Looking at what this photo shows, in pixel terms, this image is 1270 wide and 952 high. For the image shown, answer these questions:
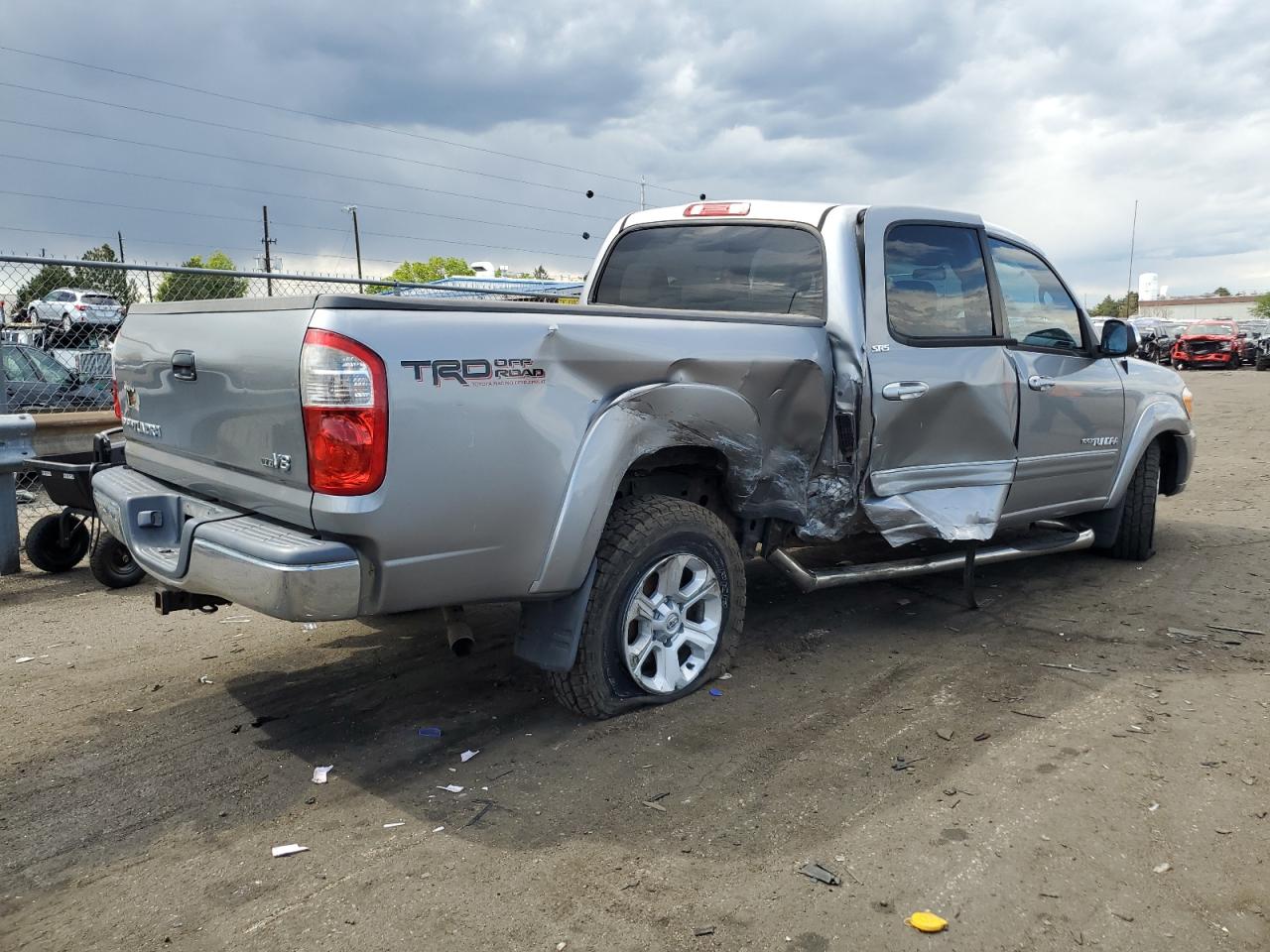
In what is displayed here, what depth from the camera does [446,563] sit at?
3195mm

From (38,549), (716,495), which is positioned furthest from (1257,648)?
(38,549)

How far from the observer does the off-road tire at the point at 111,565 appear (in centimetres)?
577

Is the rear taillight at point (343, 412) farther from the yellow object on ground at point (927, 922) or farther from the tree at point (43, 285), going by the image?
the tree at point (43, 285)

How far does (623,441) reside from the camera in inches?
140

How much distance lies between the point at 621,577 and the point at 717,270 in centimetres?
194

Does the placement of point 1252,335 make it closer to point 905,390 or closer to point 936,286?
point 936,286

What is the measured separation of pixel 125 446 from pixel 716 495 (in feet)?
Result: 8.25

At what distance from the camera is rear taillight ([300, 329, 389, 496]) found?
9.55 ft

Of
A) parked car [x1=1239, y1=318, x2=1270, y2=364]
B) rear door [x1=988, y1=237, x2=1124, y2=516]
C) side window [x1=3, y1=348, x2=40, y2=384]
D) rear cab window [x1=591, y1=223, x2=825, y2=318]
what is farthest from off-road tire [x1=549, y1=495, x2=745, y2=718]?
parked car [x1=1239, y1=318, x2=1270, y2=364]

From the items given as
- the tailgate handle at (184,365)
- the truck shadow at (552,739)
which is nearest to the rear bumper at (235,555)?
the tailgate handle at (184,365)

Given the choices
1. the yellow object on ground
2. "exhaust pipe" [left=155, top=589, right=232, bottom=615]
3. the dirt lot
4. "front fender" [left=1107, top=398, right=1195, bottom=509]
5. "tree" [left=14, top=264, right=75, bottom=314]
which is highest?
"tree" [left=14, top=264, right=75, bottom=314]

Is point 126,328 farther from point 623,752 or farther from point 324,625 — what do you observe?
point 623,752

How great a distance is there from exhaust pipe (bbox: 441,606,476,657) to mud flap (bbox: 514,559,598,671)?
19 centimetres

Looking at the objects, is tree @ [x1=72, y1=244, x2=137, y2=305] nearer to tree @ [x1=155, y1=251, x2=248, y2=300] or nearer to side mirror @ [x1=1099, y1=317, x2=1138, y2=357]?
tree @ [x1=155, y1=251, x2=248, y2=300]
